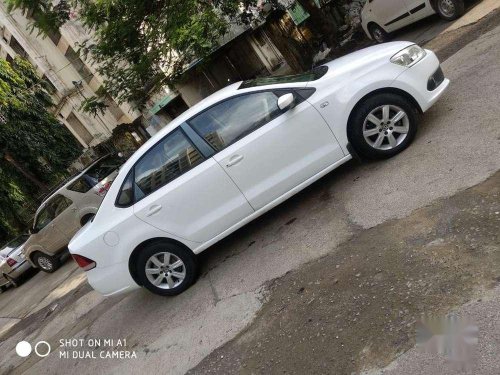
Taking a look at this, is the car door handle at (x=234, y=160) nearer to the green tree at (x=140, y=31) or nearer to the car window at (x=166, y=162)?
the car window at (x=166, y=162)

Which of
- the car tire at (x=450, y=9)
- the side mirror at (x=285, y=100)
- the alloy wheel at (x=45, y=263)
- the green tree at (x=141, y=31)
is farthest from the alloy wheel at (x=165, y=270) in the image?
the car tire at (x=450, y=9)

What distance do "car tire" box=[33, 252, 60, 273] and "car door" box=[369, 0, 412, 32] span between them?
409 inches

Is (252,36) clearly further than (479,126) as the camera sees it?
Yes

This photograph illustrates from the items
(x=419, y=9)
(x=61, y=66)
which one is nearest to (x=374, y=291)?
(x=419, y=9)

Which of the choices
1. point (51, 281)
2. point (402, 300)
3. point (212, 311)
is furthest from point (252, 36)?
point (402, 300)

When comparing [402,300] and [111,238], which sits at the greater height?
[111,238]

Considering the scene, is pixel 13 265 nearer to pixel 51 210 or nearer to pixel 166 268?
pixel 51 210

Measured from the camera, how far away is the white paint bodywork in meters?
10.7

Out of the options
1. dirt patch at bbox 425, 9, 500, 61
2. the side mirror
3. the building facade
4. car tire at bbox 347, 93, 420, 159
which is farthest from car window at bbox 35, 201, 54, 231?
the building facade

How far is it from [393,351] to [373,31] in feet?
37.4

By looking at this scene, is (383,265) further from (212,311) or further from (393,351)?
(212,311)

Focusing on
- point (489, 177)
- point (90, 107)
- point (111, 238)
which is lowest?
point (489, 177)

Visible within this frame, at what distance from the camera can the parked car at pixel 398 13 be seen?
10086 mm

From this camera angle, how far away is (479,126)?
5176mm
